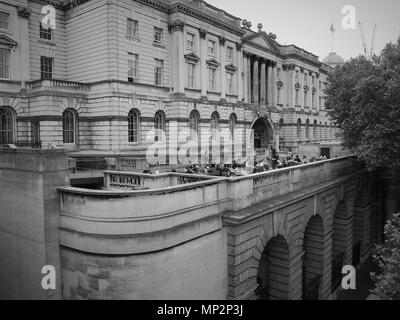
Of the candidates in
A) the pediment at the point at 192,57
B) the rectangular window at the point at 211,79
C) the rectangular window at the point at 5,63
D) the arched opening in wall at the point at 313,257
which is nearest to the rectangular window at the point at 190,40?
the pediment at the point at 192,57

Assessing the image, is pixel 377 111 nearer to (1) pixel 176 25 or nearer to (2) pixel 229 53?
(1) pixel 176 25

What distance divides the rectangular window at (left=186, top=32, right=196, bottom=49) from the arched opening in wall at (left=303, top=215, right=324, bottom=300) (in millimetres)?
23456

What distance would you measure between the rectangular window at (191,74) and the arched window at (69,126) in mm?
12847

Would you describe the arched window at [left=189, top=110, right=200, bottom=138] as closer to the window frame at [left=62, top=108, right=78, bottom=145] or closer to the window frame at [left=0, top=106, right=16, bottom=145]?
the window frame at [left=62, top=108, right=78, bottom=145]

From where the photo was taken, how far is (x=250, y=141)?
4969 cm

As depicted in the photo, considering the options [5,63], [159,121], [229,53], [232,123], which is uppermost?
[229,53]

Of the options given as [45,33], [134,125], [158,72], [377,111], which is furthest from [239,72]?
[377,111]

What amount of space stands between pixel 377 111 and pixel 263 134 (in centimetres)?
3301

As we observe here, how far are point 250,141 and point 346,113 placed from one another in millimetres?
21862

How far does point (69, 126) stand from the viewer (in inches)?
1227

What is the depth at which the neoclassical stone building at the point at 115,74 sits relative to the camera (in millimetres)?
30156

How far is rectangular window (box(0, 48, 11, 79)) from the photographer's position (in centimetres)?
3015
